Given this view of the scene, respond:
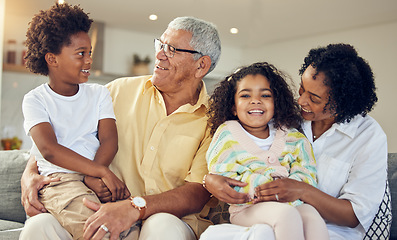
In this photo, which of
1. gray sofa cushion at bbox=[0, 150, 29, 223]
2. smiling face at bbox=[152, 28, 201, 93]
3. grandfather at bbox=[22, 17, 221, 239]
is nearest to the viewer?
grandfather at bbox=[22, 17, 221, 239]

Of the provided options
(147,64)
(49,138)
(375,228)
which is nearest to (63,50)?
(49,138)

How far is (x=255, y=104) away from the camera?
1.76 meters

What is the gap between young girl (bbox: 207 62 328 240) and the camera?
1.51 meters

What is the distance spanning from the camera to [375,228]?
1.77 metres

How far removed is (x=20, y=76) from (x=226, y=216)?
3.60 m

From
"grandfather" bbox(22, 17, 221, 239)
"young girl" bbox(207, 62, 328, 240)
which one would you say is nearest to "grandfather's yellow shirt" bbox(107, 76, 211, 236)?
"grandfather" bbox(22, 17, 221, 239)

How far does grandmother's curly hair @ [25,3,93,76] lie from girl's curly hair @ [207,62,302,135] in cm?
65

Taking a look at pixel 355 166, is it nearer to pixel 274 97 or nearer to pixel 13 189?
pixel 274 97

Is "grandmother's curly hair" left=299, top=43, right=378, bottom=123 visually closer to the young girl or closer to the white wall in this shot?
the young girl

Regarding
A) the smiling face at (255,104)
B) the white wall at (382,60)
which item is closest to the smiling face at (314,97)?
the smiling face at (255,104)

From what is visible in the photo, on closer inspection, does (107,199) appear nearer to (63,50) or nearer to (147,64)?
(63,50)

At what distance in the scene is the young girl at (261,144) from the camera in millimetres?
1510

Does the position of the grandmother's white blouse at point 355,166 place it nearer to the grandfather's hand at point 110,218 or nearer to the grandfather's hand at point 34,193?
the grandfather's hand at point 110,218

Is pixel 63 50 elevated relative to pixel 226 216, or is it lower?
elevated
